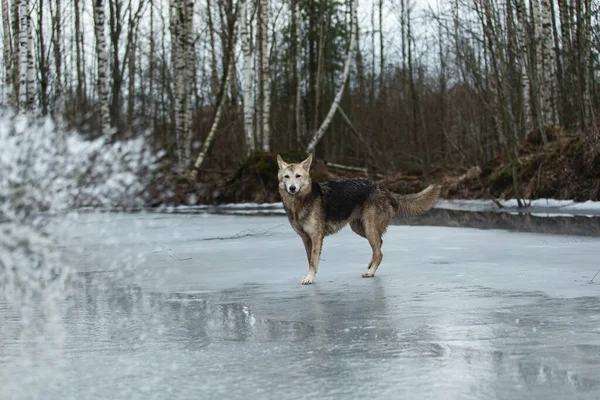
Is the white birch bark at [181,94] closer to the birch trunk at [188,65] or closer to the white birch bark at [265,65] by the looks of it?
the birch trunk at [188,65]

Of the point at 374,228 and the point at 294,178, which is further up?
the point at 294,178

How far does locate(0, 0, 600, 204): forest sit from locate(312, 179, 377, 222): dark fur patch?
30.9 feet

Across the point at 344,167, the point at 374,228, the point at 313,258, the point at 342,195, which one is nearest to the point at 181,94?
the point at 344,167

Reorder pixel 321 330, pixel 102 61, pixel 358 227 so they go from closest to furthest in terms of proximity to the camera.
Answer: pixel 321 330
pixel 358 227
pixel 102 61

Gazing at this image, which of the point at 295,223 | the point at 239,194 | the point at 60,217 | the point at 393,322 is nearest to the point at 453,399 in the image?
the point at 393,322

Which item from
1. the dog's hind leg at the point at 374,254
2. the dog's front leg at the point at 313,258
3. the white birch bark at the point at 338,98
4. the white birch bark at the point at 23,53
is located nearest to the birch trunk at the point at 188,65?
the white birch bark at the point at 338,98

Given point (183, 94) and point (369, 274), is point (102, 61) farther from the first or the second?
point (369, 274)

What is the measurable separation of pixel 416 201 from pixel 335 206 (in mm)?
1074

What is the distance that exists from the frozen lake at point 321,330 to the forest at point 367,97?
9246mm

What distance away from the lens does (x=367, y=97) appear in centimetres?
4162

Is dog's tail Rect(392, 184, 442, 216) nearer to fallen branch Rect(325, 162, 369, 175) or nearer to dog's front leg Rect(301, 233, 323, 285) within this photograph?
dog's front leg Rect(301, 233, 323, 285)

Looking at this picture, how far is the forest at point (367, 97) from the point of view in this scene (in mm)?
17484

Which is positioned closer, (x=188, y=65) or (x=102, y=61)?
(x=102, y=61)

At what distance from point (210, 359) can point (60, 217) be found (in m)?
13.9
